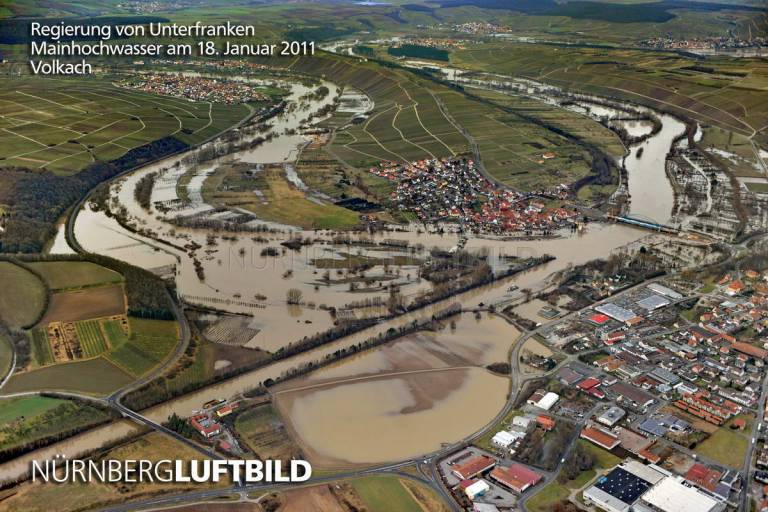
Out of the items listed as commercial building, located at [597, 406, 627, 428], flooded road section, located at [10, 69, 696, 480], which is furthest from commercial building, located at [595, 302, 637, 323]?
commercial building, located at [597, 406, 627, 428]

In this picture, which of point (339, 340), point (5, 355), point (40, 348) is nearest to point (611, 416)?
point (339, 340)

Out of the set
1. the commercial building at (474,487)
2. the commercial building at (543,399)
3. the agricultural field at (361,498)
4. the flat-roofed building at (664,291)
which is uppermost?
the flat-roofed building at (664,291)

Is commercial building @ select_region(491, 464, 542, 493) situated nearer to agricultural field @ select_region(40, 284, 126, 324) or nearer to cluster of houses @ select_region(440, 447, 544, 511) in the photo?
cluster of houses @ select_region(440, 447, 544, 511)

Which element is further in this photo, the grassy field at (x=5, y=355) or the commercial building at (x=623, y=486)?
the grassy field at (x=5, y=355)

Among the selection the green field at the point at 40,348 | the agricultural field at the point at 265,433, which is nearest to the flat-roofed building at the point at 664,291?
the agricultural field at the point at 265,433

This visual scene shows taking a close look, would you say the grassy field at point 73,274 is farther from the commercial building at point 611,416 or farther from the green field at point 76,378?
the commercial building at point 611,416

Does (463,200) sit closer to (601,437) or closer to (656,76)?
(601,437)
